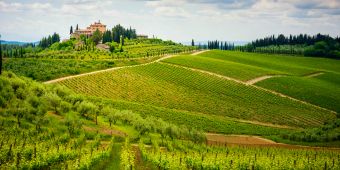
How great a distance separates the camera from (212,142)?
64.5 m

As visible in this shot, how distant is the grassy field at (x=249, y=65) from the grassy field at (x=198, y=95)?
1401 centimetres

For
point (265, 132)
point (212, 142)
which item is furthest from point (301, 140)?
point (212, 142)

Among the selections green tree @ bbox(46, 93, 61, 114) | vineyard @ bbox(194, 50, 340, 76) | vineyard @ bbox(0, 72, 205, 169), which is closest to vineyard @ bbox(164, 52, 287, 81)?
vineyard @ bbox(194, 50, 340, 76)

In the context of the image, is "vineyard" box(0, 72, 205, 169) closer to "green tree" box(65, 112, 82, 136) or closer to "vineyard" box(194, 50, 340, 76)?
"green tree" box(65, 112, 82, 136)

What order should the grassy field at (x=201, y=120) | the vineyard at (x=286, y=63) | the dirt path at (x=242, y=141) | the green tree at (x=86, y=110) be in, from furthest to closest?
the vineyard at (x=286, y=63) → the grassy field at (x=201, y=120) → the dirt path at (x=242, y=141) → the green tree at (x=86, y=110)

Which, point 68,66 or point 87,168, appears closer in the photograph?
point 87,168

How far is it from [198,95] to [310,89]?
118 feet

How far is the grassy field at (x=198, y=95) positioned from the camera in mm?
88938

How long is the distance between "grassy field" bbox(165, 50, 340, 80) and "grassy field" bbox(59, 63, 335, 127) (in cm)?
1401

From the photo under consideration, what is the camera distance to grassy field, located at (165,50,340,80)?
127812mm

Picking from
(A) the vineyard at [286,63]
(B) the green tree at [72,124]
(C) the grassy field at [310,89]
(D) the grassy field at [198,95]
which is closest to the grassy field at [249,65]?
(A) the vineyard at [286,63]

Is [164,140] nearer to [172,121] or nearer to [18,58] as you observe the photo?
[172,121]

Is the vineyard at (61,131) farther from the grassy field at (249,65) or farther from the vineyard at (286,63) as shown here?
the vineyard at (286,63)

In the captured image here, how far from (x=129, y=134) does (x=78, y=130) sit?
27.6 feet
